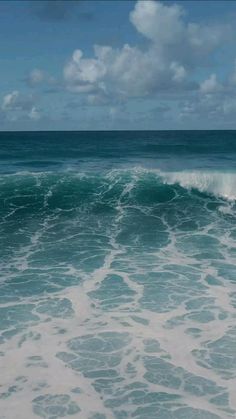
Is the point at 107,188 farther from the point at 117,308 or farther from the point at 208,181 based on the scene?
the point at 117,308

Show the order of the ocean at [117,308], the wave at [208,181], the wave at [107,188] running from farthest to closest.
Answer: the wave at [208,181] → the wave at [107,188] → the ocean at [117,308]

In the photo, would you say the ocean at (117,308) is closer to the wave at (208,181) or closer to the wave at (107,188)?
the wave at (107,188)

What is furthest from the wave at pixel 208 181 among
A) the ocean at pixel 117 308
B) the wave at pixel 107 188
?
the ocean at pixel 117 308

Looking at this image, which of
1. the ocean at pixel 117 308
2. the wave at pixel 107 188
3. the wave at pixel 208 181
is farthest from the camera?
the wave at pixel 208 181

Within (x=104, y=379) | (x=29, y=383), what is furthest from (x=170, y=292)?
(x=29, y=383)

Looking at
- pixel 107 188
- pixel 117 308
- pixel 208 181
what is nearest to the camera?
pixel 117 308

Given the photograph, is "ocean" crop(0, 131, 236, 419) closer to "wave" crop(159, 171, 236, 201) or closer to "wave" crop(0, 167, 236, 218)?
"wave" crop(0, 167, 236, 218)

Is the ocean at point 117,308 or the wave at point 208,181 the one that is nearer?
the ocean at point 117,308

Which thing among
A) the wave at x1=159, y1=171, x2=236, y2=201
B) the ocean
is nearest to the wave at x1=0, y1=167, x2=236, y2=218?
the wave at x1=159, y1=171, x2=236, y2=201

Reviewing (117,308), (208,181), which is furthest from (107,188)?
(117,308)

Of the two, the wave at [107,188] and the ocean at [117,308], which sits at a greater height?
the wave at [107,188]
